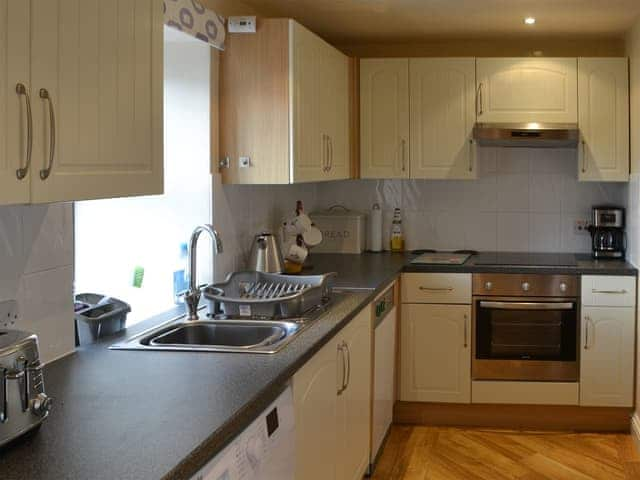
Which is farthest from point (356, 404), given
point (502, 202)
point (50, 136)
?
point (502, 202)

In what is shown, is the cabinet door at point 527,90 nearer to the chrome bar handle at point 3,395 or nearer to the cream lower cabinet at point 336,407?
the cream lower cabinet at point 336,407

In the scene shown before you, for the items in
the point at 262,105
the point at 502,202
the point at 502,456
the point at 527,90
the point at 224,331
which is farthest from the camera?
the point at 502,202

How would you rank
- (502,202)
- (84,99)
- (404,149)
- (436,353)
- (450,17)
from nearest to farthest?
(84,99) → (450,17) → (436,353) → (404,149) → (502,202)

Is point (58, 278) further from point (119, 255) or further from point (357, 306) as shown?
point (357, 306)

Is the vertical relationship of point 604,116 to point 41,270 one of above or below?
above

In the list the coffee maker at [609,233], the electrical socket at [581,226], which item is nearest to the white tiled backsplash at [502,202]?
the electrical socket at [581,226]

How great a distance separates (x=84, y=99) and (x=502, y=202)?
388 centimetres

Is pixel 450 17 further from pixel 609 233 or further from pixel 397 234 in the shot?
pixel 609 233

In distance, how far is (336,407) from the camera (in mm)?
3211

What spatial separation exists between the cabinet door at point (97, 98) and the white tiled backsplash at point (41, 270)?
35 centimetres

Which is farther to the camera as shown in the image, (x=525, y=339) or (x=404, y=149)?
(x=404, y=149)

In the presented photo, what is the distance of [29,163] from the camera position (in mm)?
1678

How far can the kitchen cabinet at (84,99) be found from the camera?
1657 mm

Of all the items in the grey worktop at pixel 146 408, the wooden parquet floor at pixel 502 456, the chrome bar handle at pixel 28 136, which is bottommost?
the wooden parquet floor at pixel 502 456
